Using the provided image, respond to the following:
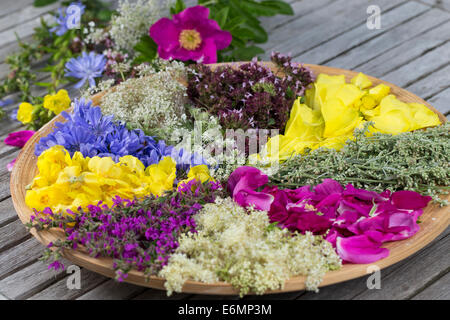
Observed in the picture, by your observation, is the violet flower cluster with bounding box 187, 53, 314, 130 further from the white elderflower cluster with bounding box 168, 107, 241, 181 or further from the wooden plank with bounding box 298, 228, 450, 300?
the wooden plank with bounding box 298, 228, 450, 300

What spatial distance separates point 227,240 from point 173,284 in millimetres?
207

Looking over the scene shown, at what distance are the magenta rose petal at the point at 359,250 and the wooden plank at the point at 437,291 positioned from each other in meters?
0.26

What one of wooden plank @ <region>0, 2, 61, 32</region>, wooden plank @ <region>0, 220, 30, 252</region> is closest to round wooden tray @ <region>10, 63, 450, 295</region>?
wooden plank @ <region>0, 220, 30, 252</region>

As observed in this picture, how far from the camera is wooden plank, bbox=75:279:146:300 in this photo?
1939 millimetres

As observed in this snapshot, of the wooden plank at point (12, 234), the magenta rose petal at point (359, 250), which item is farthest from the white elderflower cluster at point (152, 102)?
the magenta rose petal at point (359, 250)

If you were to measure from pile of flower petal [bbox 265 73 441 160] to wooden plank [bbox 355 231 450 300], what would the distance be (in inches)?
19.6

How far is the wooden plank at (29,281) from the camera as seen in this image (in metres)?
2.00

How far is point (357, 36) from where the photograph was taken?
3402mm

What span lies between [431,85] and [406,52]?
0.34 metres

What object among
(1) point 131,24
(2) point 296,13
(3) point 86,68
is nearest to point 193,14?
(1) point 131,24

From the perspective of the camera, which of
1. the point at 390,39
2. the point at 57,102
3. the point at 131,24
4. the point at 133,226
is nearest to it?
the point at 133,226

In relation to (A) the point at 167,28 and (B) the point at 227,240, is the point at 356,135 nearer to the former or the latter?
(B) the point at 227,240

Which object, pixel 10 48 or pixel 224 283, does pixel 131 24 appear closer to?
pixel 10 48
